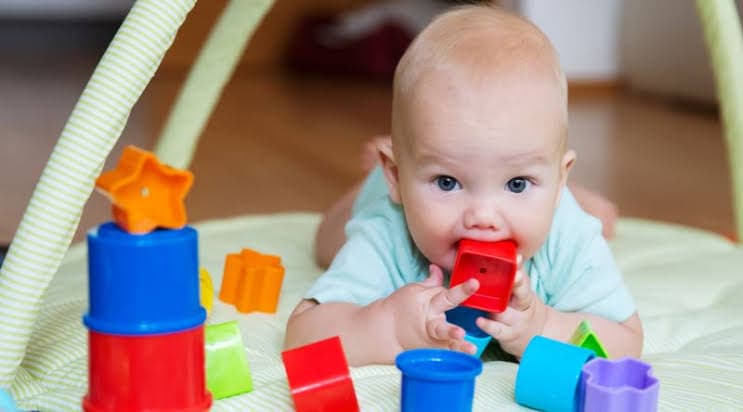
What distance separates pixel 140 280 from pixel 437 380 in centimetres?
19

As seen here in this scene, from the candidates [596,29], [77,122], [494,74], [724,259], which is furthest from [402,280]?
[596,29]

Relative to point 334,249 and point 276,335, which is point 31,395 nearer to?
point 276,335

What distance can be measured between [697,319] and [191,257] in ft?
1.83

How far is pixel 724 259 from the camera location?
3.90ft

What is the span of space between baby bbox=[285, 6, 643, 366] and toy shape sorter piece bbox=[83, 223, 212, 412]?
21 centimetres

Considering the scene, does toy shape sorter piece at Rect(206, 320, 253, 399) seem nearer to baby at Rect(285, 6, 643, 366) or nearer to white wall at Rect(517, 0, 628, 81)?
baby at Rect(285, 6, 643, 366)

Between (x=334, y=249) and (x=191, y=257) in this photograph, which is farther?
(x=334, y=249)

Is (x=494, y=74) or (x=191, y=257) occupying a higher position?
(x=494, y=74)

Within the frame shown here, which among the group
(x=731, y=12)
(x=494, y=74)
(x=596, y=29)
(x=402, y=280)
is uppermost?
(x=596, y=29)

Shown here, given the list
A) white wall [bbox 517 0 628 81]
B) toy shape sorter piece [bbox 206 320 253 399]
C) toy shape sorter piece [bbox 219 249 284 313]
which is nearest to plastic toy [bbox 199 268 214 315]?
toy shape sorter piece [bbox 219 249 284 313]

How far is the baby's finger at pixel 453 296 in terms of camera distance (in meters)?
0.71

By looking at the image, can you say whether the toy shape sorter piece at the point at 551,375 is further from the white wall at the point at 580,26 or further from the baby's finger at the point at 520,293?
the white wall at the point at 580,26

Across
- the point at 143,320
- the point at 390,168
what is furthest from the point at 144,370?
the point at 390,168

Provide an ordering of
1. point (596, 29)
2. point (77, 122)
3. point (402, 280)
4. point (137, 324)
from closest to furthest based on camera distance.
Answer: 1. point (137, 324)
2. point (77, 122)
3. point (402, 280)
4. point (596, 29)
